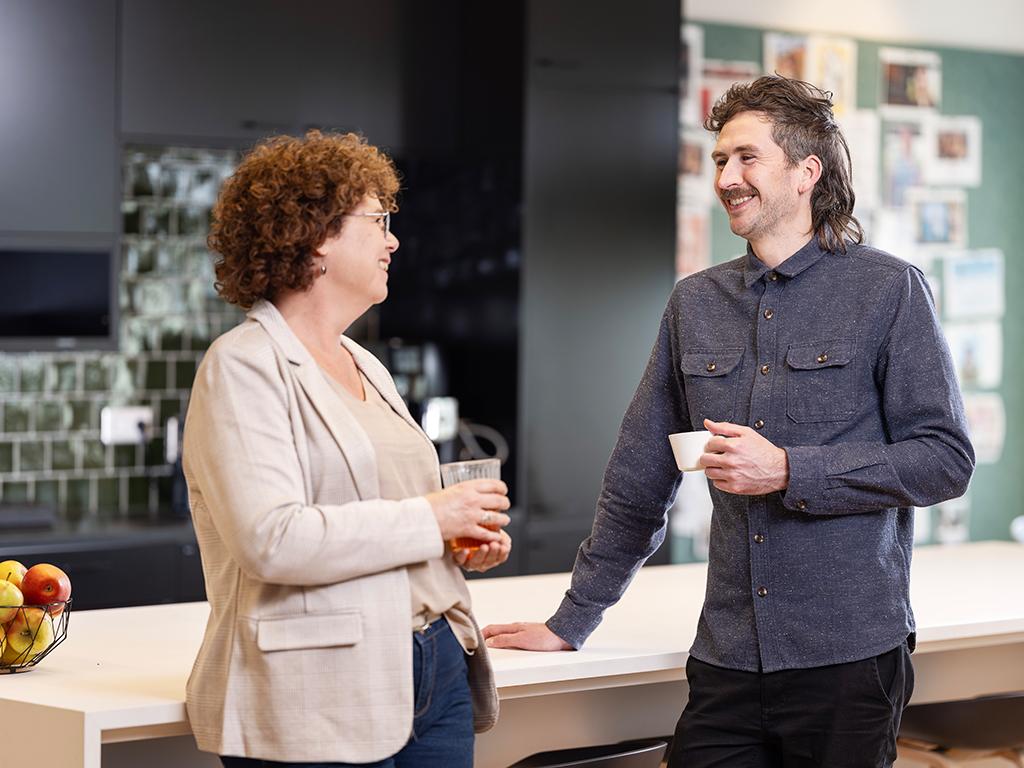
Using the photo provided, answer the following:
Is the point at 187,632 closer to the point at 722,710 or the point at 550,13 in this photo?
the point at 722,710

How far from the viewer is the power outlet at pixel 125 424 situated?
14.9 ft

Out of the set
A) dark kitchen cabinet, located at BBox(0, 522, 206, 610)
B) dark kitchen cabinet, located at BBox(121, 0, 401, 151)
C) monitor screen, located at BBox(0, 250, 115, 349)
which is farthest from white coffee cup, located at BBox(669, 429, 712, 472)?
dark kitchen cabinet, located at BBox(121, 0, 401, 151)

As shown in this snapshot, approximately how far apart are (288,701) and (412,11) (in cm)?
355

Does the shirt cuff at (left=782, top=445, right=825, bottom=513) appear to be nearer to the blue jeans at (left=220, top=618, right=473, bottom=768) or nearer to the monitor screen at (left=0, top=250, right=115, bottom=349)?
the blue jeans at (left=220, top=618, right=473, bottom=768)

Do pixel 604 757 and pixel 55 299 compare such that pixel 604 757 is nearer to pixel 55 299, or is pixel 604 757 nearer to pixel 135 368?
pixel 55 299

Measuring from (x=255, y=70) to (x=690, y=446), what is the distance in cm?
292

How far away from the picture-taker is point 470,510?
1.72 metres

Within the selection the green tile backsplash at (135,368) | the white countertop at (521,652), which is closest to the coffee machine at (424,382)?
the green tile backsplash at (135,368)

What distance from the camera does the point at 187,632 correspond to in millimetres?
2354

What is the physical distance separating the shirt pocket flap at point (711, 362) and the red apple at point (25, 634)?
1057mm

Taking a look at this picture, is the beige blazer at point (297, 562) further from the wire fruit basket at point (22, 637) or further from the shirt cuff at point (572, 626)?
the shirt cuff at point (572, 626)

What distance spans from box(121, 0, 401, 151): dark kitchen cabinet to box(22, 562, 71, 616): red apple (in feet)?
8.18

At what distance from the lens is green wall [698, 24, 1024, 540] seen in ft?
19.6

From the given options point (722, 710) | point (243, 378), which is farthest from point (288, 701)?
point (722, 710)
